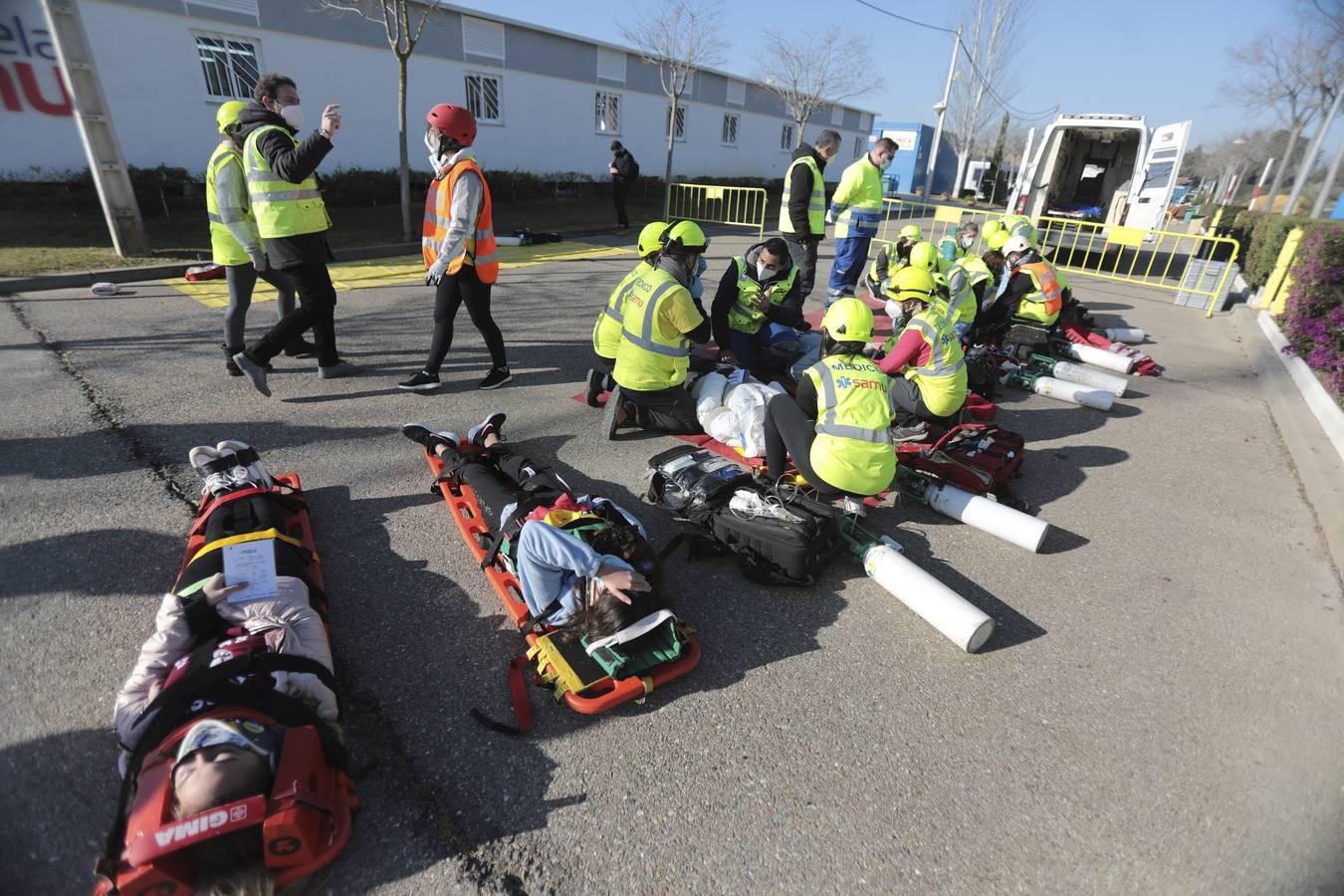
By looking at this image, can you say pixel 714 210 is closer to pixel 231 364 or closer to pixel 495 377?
pixel 495 377

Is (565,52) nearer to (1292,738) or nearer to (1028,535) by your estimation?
(1028,535)

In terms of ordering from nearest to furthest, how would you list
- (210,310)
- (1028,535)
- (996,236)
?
1. (1028,535)
2. (210,310)
3. (996,236)

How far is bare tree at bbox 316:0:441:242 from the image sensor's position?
10023mm

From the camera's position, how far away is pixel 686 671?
8.38 ft

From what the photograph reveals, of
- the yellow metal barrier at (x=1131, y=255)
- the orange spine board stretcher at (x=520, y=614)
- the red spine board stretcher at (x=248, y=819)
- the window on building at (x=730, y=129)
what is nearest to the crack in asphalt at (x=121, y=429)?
the orange spine board stretcher at (x=520, y=614)

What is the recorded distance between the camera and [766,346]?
6035mm

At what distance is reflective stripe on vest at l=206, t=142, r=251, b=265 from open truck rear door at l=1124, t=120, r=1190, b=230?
15239 millimetres

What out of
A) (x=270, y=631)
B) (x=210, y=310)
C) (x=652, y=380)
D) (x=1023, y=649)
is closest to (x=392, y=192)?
(x=210, y=310)

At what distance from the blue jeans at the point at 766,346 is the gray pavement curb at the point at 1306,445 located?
4031mm

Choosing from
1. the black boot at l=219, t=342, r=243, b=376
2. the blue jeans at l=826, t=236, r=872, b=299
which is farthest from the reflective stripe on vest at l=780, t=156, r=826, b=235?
the black boot at l=219, t=342, r=243, b=376

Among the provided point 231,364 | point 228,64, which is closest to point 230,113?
point 231,364

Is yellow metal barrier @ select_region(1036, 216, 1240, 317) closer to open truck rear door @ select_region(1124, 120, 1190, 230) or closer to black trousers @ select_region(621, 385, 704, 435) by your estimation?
open truck rear door @ select_region(1124, 120, 1190, 230)

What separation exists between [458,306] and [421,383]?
784 millimetres

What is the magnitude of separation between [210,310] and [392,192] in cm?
938
